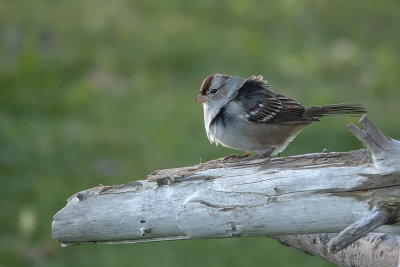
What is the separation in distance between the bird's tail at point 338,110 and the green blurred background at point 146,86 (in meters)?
1.91

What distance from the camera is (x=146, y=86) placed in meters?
10.3

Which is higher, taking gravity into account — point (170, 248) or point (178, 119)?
point (178, 119)

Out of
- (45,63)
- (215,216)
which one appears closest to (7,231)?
(45,63)

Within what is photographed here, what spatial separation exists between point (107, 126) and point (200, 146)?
1.23 metres

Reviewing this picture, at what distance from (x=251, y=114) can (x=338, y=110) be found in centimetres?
72

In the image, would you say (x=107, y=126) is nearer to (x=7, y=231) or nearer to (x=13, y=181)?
(x=13, y=181)

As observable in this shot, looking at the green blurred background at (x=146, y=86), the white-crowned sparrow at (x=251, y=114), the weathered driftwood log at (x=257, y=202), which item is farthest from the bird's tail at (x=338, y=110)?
the green blurred background at (x=146, y=86)

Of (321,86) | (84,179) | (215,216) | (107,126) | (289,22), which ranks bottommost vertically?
(215,216)

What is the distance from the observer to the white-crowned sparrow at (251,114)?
20.5ft

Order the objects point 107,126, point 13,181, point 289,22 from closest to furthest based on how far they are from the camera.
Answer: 1. point 13,181
2. point 107,126
3. point 289,22

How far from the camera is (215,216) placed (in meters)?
4.35

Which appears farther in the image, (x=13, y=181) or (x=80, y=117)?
(x=80, y=117)

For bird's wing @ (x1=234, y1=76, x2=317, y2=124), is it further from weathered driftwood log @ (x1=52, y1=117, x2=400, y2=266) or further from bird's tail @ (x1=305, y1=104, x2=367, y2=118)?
weathered driftwood log @ (x1=52, y1=117, x2=400, y2=266)

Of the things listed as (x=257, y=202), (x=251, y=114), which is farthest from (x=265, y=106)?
(x=257, y=202)
